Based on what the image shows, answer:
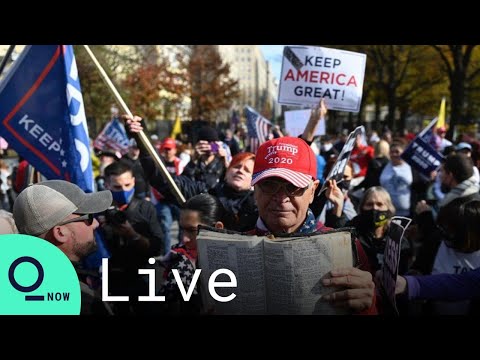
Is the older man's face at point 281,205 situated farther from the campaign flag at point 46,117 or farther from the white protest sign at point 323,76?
the white protest sign at point 323,76

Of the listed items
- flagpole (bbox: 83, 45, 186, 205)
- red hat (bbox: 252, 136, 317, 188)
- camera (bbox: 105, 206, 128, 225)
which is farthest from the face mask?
red hat (bbox: 252, 136, 317, 188)

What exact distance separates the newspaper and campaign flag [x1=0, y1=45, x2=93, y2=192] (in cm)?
280

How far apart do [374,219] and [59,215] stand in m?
2.51

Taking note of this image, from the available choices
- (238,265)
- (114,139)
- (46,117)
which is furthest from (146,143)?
(114,139)

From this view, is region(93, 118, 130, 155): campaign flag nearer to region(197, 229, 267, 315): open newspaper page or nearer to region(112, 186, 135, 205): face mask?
region(112, 186, 135, 205): face mask

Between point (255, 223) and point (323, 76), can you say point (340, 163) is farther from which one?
point (323, 76)

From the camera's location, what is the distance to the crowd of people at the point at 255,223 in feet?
6.86

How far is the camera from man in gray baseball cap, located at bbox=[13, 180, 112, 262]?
214 cm

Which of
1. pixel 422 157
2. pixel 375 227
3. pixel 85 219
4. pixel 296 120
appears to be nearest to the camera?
pixel 85 219

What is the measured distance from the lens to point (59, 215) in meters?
2.20

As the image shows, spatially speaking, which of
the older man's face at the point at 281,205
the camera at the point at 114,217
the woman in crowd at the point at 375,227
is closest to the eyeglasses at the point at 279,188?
the older man's face at the point at 281,205

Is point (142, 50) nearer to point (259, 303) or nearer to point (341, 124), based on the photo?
point (341, 124)

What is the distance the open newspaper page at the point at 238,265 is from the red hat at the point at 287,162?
0.47 m

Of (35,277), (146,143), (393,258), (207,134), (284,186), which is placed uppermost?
(207,134)
